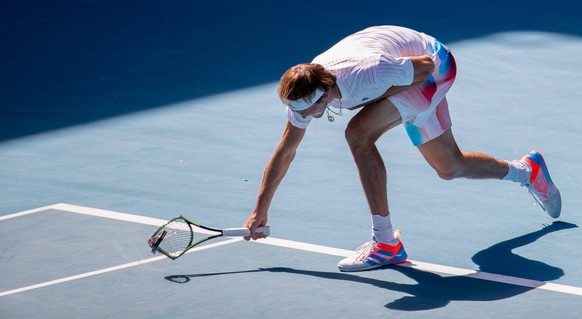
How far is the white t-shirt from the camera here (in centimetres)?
627

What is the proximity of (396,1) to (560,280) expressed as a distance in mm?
7691

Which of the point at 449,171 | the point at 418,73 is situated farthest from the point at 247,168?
the point at 418,73

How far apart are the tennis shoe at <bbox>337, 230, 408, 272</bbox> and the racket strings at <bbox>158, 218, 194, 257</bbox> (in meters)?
0.89

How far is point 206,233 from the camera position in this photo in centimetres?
727

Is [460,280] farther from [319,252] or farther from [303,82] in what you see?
[303,82]

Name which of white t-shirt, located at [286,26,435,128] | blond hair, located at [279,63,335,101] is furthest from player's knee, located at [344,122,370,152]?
blond hair, located at [279,63,335,101]

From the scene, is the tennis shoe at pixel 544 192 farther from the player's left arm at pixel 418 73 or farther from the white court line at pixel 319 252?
the player's left arm at pixel 418 73

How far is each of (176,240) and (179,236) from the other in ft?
0.21

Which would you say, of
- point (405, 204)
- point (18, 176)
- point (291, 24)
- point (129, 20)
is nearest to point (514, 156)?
point (405, 204)

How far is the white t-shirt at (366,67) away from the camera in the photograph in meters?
6.27

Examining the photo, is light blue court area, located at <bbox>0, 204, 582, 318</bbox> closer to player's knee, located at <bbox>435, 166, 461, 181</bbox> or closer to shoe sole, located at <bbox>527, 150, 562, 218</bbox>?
shoe sole, located at <bbox>527, 150, 562, 218</bbox>

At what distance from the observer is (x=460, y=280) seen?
6.37 m

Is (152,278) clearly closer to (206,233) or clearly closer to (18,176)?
(206,233)

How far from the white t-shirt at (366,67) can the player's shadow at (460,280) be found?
0.93 metres
